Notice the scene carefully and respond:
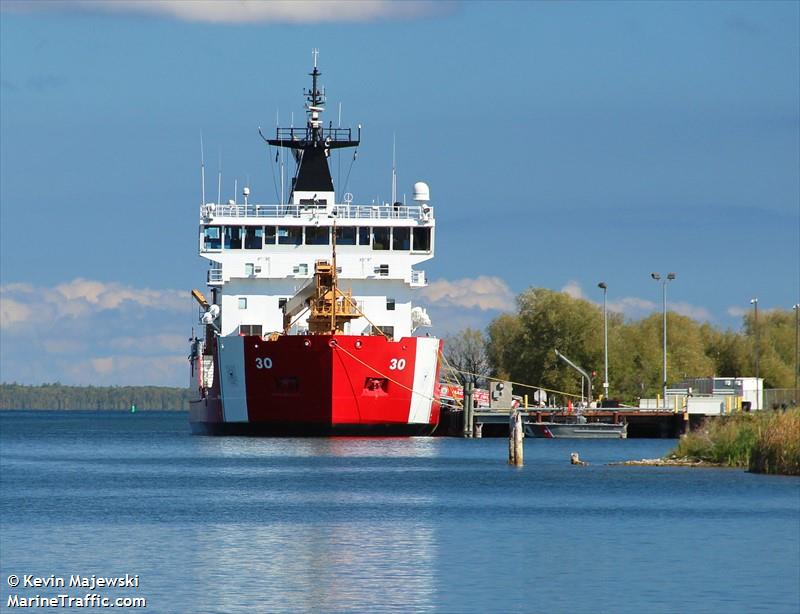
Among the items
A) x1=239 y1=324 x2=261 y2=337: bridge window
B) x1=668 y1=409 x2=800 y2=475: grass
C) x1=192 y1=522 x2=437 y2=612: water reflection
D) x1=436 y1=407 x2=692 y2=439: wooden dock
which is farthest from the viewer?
x1=436 y1=407 x2=692 y2=439: wooden dock

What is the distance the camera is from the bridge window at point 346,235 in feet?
248

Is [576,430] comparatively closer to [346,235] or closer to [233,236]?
[346,235]

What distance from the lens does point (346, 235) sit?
7588 centimetres

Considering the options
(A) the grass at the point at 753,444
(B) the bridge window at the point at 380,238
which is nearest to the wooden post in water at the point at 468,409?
(B) the bridge window at the point at 380,238

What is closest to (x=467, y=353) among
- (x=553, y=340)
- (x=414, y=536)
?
(x=553, y=340)

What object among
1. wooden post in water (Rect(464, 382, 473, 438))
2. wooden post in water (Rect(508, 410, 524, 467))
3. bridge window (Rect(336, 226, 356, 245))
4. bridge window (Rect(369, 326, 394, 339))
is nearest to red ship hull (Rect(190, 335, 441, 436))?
bridge window (Rect(369, 326, 394, 339))

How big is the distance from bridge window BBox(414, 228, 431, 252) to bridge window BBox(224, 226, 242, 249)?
24.8 feet

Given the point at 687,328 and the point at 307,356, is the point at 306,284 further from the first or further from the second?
the point at 687,328

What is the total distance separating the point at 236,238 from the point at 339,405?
35.3 feet

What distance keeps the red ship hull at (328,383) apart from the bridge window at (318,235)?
6320 millimetres

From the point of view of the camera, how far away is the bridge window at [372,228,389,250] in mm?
75812

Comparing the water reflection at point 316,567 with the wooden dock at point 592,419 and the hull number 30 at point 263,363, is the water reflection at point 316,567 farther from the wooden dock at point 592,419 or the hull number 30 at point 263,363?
the wooden dock at point 592,419

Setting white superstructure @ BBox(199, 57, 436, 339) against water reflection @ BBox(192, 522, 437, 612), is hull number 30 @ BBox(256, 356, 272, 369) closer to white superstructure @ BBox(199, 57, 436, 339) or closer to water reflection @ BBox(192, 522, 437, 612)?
white superstructure @ BBox(199, 57, 436, 339)

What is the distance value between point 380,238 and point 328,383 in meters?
9.80
